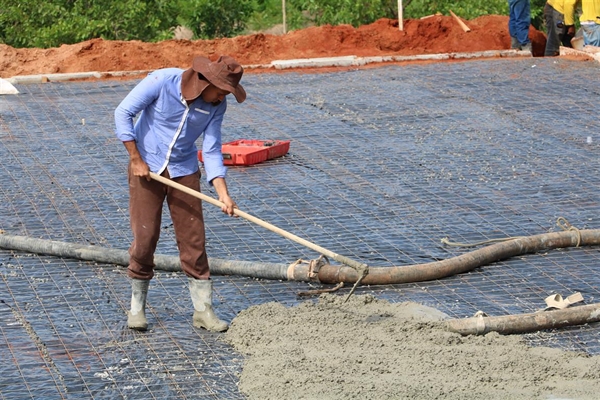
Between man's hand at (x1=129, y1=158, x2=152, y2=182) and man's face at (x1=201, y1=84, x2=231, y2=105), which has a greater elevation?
man's face at (x1=201, y1=84, x2=231, y2=105)

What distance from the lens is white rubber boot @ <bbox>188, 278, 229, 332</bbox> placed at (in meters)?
4.30

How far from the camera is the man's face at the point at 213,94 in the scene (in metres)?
4.08

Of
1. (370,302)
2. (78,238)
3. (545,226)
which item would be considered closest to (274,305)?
(370,302)

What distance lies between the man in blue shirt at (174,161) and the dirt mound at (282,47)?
7920 millimetres

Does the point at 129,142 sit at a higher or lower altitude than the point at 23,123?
higher

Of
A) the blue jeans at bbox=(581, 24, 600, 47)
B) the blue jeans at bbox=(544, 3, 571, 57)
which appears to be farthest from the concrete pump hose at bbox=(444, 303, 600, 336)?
the blue jeans at bbox=(544, 3, 571, 57)

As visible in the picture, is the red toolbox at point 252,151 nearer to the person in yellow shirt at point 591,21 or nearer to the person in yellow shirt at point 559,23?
the person in yellow shirt at point 591,21

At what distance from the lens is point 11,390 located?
3.76 meters

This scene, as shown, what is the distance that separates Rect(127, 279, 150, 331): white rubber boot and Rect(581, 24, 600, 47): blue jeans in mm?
8893

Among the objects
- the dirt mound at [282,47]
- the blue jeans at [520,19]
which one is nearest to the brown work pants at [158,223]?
the dirt mound at [282,47]

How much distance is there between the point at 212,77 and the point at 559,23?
9866 mm

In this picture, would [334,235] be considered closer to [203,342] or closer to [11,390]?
[203,342]

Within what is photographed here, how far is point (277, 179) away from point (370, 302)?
2.31 m

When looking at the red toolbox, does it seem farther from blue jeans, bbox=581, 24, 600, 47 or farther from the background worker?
the background worker
